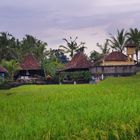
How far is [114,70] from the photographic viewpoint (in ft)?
104

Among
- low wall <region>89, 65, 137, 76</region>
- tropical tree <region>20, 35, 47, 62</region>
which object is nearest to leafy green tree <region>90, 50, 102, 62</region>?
tropical tree <region>20, 35, 47, 62</region>

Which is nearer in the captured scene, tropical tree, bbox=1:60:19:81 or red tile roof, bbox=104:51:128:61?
red tile roof, bbox=104:51:128:61

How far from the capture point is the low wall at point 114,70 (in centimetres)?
3012

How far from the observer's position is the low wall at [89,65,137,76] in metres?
30.1

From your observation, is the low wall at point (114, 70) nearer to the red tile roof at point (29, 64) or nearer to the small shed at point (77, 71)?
the small shed at point (77, 71)

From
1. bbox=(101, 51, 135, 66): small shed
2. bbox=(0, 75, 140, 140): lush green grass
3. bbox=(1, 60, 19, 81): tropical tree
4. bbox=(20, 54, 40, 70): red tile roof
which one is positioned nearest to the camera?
bbox=(0, 75, 140, 140): lush green grass

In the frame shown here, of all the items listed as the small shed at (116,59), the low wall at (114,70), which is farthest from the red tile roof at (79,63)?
the low wall at (114,70)

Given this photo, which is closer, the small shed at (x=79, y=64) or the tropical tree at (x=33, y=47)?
the small shed at (x=79, y=64)

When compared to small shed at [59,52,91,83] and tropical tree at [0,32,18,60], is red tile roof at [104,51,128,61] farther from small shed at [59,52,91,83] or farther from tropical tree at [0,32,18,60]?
tropical tree at [0,32,18,60]

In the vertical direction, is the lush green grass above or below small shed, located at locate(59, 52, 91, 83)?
below

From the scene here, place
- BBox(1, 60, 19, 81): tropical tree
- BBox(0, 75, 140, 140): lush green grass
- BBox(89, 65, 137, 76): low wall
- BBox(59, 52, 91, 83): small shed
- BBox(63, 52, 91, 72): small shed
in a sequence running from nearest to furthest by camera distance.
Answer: BBox(0, 75, 140, 140): lush green grass → BBox(89, 65, 137, 76): low wall → BBox(59, 52, 91, 83): small shed → BBox(63, 52, 91, 72): small shed → BBox(1, 60, 19, 81): tropical tree

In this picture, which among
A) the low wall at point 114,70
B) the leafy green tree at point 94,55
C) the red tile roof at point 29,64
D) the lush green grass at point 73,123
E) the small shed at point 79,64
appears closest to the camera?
the lush green grass at point 73,123

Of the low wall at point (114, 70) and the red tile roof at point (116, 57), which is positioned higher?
the red tile roof at point (116, 57)

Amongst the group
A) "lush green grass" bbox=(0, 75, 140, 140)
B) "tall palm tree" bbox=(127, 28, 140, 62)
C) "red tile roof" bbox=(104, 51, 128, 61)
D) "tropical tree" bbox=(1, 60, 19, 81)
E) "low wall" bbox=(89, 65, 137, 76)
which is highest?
"tall palm tree" bbox=(127, 28, 140, 62)
